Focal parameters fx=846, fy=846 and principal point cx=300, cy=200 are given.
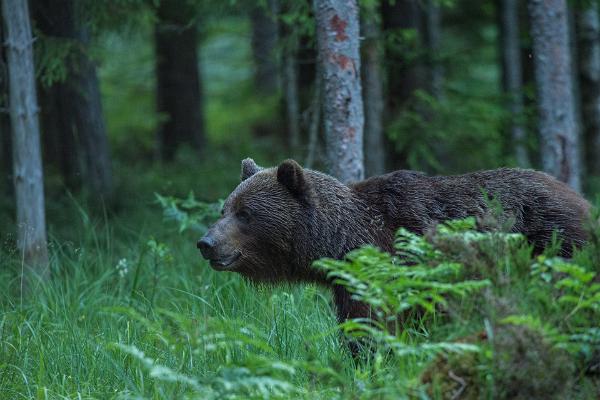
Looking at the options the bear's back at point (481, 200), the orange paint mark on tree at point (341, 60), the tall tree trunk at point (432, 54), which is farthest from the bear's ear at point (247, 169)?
the tall tree trunk at point (432, 54)

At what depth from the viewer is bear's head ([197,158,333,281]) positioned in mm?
6613

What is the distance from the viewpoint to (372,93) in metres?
11.1

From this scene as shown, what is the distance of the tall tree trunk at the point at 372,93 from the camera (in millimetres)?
10836

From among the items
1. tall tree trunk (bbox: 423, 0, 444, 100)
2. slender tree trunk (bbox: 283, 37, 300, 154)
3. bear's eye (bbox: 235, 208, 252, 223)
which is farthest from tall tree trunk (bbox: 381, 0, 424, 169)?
bear's eye (bbox: 235, 208, 252, 223)

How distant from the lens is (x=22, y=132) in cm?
895

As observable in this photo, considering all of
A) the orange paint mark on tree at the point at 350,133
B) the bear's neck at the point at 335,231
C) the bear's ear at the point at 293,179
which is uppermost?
the orange paint mark on tree at the point at 350,133

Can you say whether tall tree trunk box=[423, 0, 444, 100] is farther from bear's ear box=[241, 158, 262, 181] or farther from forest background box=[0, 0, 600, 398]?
bear's ear box=[241, 158, 262, 181]

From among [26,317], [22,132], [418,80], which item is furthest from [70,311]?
[418,80]

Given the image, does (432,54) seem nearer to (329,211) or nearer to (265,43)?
Answer: (265,43)

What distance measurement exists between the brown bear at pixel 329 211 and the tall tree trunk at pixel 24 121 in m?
3.07

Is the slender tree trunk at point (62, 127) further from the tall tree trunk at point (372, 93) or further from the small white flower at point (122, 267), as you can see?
the small white flower at point (122, 267)

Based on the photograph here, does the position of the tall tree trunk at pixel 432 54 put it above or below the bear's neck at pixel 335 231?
above

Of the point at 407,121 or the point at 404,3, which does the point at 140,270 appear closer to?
the point at 407,121

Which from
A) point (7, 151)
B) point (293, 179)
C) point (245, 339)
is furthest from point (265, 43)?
point (245, 339)
